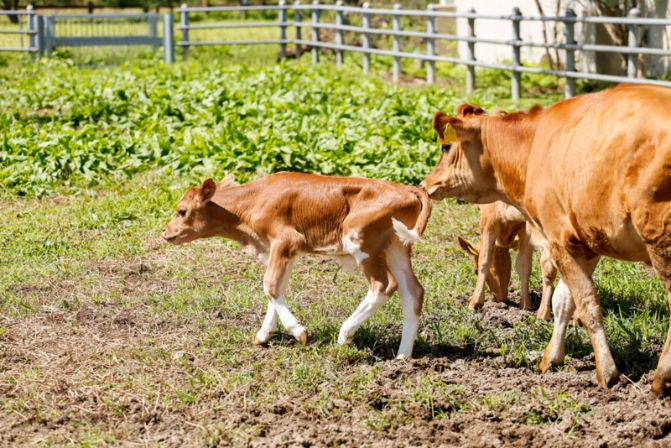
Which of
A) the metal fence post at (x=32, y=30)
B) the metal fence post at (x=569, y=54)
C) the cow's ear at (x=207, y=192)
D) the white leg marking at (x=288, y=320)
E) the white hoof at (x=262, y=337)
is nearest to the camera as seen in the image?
the white leg marking at (x=288, y=320)

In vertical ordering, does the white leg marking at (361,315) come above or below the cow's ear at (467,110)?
below

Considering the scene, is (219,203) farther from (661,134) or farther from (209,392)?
(661,134)

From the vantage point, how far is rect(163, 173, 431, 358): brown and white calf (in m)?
7.06

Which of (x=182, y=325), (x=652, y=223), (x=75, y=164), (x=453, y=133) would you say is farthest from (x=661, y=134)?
(x=75, y=164)

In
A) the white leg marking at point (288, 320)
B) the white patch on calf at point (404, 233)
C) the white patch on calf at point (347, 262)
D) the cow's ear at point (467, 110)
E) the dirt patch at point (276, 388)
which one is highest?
the cow's ear at point (467, 110)

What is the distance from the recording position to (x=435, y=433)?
19.0 feet

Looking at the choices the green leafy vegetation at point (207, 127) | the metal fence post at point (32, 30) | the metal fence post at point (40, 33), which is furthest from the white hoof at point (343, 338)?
the metal fence post at point (40, 33)

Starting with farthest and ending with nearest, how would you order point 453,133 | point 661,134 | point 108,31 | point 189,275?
1. point 108,31
2. point 189,275
3. point 453,133
4. point 661,134

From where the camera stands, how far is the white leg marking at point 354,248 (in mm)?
7086

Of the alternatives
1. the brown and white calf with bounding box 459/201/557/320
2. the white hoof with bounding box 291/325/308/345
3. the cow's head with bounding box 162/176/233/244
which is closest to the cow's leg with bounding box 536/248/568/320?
the brown and white calf with bounding box 459/201/557/320

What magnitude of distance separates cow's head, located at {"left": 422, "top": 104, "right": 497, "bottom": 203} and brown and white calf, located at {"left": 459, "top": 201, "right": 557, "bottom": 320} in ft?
3.40

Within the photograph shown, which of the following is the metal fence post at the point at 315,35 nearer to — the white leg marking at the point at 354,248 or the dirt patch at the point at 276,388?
the dirt patch at the point at 276,388

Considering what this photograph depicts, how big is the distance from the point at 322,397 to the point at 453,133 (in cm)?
195

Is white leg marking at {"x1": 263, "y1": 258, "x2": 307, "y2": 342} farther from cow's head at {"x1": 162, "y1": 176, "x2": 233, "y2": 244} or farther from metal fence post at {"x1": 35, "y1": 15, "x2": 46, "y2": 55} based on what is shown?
metal fence post at {"x1": 35, "y1": 15, "x2": 46, "y2": 55}
